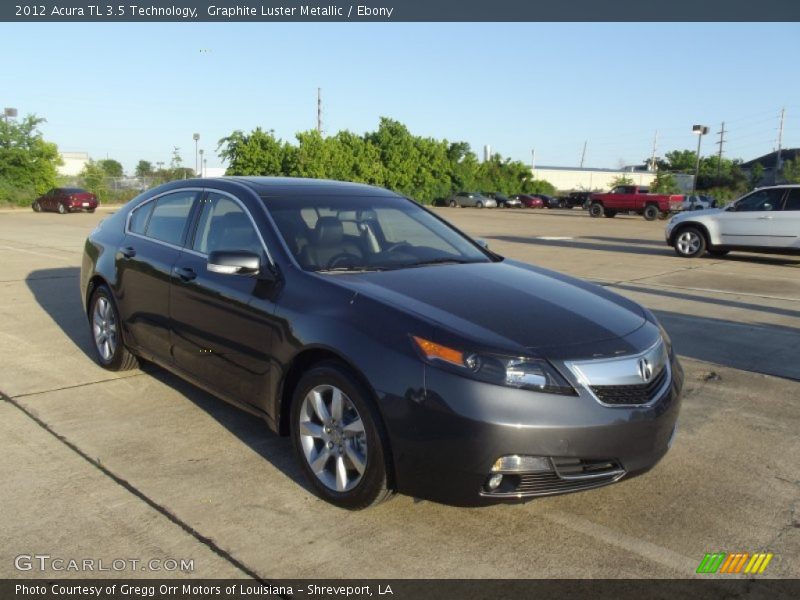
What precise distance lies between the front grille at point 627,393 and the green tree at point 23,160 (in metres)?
47.3

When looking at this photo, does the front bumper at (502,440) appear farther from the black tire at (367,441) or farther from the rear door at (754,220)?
the rear door at (754,220)

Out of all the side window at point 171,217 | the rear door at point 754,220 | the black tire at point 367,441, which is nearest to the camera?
the black tire at point 367,441

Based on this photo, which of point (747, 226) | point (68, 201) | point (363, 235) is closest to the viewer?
point (363, 235)

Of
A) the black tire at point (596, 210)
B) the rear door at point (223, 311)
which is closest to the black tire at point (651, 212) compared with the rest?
the black tire at point (596, 210)

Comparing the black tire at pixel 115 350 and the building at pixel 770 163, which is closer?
the black tire at pixel 115 350

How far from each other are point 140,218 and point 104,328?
38.0 inches

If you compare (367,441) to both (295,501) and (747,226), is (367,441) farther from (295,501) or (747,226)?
(747,226)

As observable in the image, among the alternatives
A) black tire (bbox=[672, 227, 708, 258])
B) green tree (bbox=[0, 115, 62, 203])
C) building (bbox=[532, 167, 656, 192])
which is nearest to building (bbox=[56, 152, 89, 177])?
green tree (bbox=[0, 115, 62, 203])

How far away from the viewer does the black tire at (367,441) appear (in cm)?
331

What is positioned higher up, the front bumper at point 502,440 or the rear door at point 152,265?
the rear door at point 152,265

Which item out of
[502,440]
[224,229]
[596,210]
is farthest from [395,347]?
[596,210]

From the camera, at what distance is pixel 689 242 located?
54.9 ft
